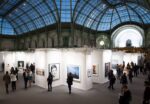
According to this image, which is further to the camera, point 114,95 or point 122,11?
point 122,11

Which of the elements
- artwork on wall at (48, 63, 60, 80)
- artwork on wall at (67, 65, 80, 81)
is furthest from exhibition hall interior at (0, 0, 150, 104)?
artwork on wall at (67, 65, 80, 81)

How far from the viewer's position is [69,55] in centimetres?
2019

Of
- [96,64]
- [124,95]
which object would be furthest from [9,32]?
[124,95]

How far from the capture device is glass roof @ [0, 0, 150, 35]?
1396 inches

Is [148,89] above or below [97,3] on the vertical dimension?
below

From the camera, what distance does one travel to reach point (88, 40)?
48344 millimetres

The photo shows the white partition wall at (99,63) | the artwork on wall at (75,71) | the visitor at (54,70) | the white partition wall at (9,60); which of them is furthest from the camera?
the white partition wall at (9,60)

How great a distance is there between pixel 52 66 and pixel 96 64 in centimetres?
581

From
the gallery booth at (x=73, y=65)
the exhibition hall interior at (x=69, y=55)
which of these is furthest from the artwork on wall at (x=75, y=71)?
the exhibition hall interior at (x=69, y=55)

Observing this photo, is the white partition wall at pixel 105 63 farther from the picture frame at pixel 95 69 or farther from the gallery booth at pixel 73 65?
the picture frame at pixel 95 69

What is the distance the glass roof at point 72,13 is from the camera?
116 ft

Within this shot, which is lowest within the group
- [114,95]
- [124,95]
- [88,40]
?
[114,95]

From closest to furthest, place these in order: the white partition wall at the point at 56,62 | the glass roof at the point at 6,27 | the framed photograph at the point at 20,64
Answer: the white partition wall at the point at 56,62 → the framed photograph at the point at 20,64 → the glass roof at the point at 6,27

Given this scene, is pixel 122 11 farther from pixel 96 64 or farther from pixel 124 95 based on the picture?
pixel 124 95
